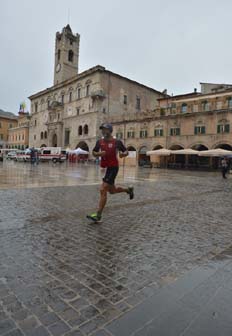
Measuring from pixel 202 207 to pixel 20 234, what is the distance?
17.1ft

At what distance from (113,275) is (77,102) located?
50534 millimetres

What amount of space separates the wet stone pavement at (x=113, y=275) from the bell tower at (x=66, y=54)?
59.8m

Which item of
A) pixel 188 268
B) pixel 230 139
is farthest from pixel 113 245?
pixel 230 139

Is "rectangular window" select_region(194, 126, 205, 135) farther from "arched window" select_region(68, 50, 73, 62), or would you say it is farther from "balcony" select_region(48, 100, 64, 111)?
"arched window" select_region(68, 50, 73, 62)

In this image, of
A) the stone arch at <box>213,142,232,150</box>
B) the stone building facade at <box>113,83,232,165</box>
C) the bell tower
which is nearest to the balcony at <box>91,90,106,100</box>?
the stone building facade at <box>113,83,232,165</box>

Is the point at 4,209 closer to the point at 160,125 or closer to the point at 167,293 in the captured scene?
the point at 167,293

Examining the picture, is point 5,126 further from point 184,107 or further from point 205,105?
point 205,105

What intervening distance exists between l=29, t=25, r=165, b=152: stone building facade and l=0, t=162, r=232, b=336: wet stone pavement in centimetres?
3770

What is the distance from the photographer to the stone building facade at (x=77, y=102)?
45.8 m

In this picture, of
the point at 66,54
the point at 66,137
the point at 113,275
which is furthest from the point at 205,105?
the point at 66,54

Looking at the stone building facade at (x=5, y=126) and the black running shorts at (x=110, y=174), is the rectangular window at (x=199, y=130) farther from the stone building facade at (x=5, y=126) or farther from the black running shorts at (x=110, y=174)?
the stone building facade at (x=5, y=126)

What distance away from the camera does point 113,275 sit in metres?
2.79

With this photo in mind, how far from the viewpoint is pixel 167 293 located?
2.43 m

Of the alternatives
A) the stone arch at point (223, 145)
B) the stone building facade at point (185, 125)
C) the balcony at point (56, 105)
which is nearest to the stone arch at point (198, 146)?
the stone building facade at point (185, 125)
